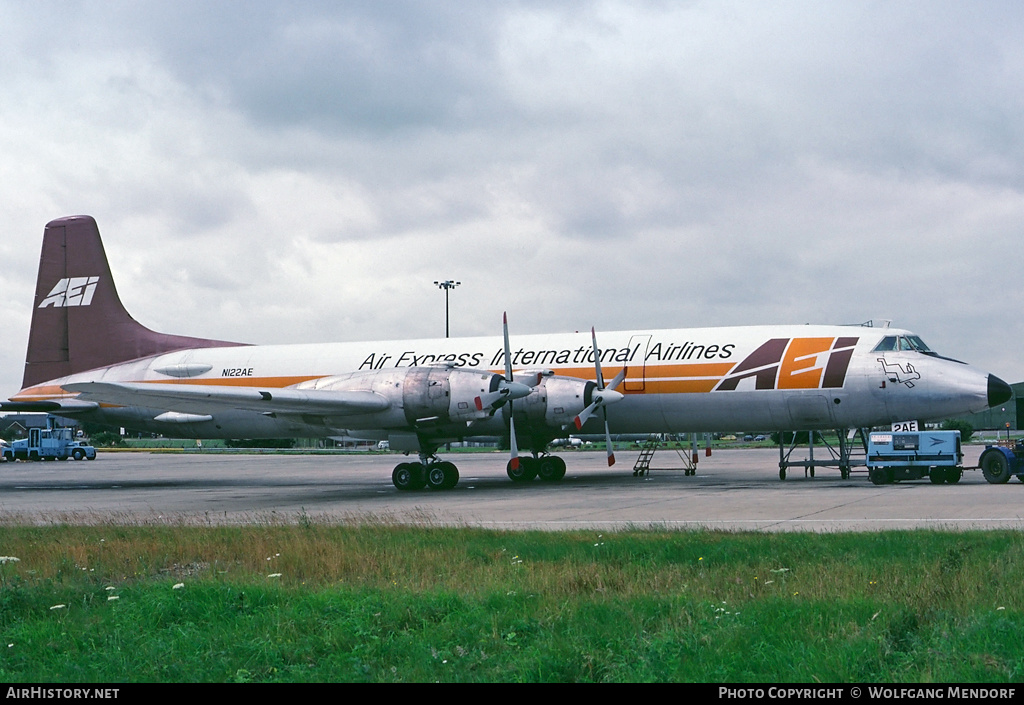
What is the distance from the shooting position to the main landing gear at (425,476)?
25844mm

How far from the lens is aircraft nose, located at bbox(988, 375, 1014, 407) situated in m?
23.7

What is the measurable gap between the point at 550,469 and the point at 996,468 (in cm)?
1278

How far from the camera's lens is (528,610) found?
327 inches

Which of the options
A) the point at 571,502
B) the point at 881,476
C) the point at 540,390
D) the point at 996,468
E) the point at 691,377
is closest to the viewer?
the point at 571,502

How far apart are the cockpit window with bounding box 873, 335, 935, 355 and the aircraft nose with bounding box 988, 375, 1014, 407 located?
1947 mm

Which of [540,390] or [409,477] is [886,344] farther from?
[409,477]

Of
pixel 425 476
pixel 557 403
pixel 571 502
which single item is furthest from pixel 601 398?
pixel 425 476

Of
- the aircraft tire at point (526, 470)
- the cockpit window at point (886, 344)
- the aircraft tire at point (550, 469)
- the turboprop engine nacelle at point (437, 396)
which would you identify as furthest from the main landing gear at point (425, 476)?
the cockpit window at point (886, 344)

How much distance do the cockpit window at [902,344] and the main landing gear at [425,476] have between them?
1247 cm

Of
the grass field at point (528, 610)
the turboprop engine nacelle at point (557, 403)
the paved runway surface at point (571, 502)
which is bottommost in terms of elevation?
the paved runway surface at point (571, 502)

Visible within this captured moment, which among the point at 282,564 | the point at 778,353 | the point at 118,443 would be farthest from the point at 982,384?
the point at 118,443

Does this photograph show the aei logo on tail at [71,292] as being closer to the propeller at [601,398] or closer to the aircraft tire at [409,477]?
the aircraft tire at [409,477]

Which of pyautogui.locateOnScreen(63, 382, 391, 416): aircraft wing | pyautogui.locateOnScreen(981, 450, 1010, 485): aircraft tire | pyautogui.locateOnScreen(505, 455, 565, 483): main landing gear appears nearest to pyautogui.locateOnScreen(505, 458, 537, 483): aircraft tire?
pyautogui.locateOnScreen(505, 455, 565, 483): main landing gear

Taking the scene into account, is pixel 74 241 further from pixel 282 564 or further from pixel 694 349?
pixel 282 564
